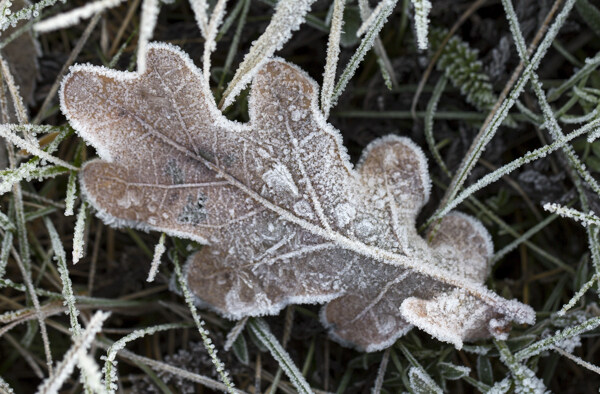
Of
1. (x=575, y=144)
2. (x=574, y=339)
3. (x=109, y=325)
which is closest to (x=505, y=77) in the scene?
(x=575, y=144)

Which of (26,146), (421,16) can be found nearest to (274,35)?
(421,16)

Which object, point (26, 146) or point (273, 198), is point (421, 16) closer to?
point (273, 198)

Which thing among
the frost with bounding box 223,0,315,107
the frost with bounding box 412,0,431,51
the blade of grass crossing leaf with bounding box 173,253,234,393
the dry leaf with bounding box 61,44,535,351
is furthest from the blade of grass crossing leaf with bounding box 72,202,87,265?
the frost with bounding box 412,0,431,51

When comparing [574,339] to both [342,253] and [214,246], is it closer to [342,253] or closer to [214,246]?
[342,253]

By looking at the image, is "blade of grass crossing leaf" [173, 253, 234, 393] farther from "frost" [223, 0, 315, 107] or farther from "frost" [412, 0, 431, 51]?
"frost" [412, 0, 431, 51]

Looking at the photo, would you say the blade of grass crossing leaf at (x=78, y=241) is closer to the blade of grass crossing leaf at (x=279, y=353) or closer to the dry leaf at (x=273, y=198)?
the dry leaf at (x=273, y=198)
